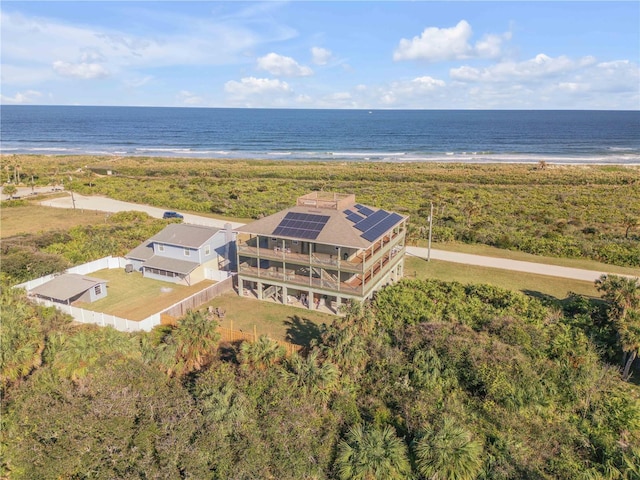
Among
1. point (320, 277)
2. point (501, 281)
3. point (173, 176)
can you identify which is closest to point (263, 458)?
point (320, 277)

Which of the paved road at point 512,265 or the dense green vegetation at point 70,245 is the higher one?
the dense green vegetation at point 70,245

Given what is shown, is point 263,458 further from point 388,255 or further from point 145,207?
point 145,207

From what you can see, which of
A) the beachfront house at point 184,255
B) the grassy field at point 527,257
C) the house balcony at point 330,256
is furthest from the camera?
the grassy field at point 527,257

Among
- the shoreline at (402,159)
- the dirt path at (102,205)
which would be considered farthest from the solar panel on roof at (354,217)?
the shoreline at (402,159)

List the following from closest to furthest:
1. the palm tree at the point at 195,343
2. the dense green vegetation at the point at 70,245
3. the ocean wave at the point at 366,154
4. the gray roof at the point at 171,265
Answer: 1. the palm tree at the point at 195,343
2. the dense green vegetation at the point at 70,245
3. the gray roof at the point at 171,265
4. the ocean wave at the point at 366,154

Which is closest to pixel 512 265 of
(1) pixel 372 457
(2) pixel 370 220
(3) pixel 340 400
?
(2) pixel 370 220

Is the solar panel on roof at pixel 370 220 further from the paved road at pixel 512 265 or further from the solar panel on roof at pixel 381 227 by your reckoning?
the paved road at pixel 512 265

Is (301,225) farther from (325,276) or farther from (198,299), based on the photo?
(198,299)

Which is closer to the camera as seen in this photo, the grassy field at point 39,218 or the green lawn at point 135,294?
the green lawn at point 135,294
